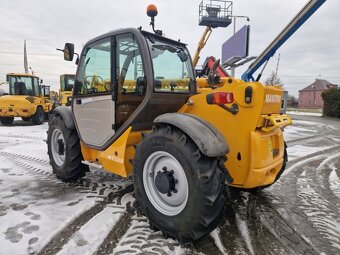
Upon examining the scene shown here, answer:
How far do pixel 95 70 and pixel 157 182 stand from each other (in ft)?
6.71

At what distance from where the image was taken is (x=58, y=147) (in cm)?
511

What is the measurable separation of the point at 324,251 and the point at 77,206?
2866 mm

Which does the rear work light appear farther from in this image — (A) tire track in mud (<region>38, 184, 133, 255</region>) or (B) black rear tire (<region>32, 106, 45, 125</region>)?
(B) black rear tire (<region>32, 106, 45, 125</region>)

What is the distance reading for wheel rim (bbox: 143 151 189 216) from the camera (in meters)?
3.00

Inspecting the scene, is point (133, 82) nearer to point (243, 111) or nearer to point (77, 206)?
point (243, 111)

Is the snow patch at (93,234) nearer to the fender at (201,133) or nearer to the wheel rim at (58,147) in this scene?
the fender at (201,133)

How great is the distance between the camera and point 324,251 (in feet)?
9.28

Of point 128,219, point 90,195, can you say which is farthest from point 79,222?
point 90,195

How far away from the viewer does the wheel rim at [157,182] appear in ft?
9.84

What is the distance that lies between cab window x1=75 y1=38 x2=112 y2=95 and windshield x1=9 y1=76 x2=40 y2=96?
1234 centimetres

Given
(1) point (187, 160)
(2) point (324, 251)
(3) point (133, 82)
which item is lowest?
(2) point (324, 251)

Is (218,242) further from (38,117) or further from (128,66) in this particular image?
(38,117)

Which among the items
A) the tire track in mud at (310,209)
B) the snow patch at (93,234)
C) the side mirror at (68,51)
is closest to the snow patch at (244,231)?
the tire track in mud at (310,209)

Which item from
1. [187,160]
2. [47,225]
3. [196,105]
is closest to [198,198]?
[187,160]
